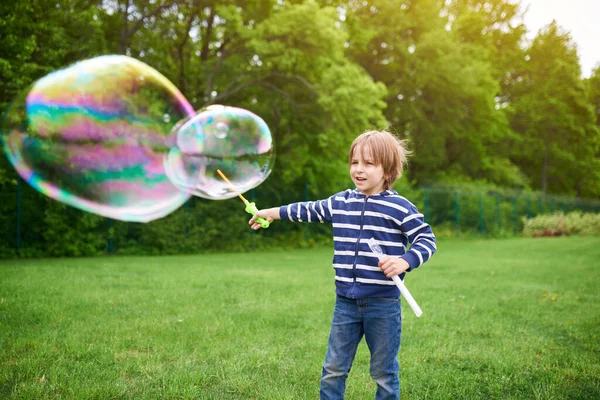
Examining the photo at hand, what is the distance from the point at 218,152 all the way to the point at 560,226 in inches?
973

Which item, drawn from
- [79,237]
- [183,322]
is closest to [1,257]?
[79,237]

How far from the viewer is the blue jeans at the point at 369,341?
2891 mm

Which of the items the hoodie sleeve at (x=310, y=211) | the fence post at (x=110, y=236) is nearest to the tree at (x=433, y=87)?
the fence post at (x=110, y=236)

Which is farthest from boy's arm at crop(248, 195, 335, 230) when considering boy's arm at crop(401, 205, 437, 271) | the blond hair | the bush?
the bush

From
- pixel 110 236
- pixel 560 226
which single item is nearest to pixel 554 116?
pixel 560 226

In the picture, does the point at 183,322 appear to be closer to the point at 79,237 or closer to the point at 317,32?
the point at 79,237

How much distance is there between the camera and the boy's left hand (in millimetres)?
2678

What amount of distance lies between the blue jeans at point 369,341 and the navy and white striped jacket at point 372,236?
0.07 m

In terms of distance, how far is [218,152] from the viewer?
195 inches

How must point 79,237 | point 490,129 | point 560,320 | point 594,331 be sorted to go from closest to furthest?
1. point 594,331
2. point 560,320
3. point 79,237
4. point 490,129

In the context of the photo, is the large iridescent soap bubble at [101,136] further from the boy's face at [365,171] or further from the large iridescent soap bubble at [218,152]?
the boy's face at [365,171]

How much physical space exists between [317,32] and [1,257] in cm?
1006

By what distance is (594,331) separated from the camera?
514 centimetres

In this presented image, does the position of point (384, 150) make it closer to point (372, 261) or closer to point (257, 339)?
point (372, 261)
